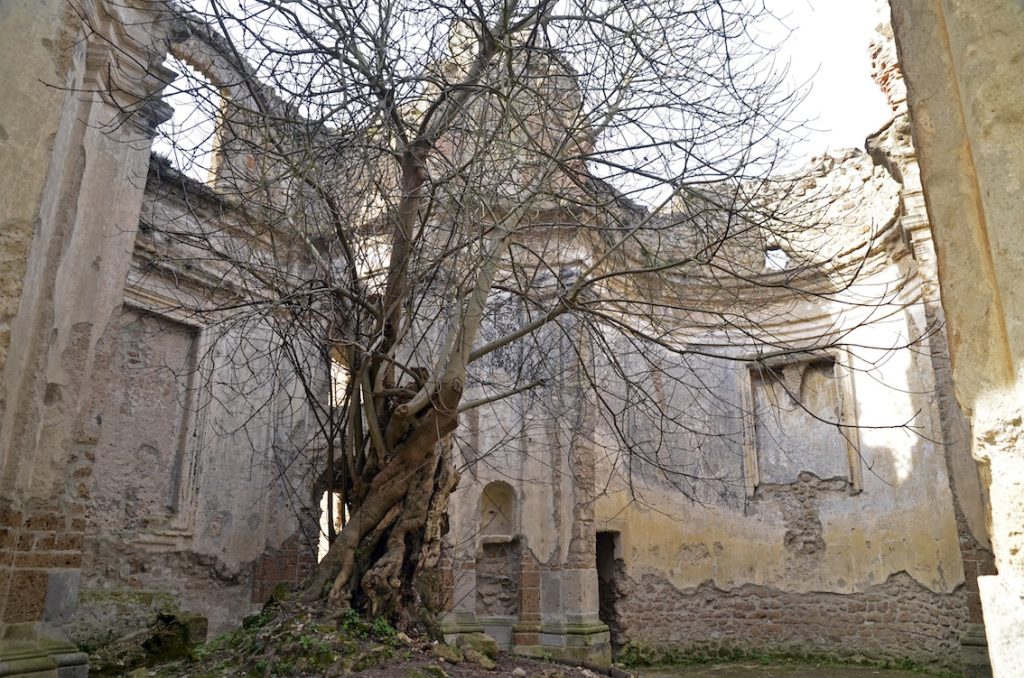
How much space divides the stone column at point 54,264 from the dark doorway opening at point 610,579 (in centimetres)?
666

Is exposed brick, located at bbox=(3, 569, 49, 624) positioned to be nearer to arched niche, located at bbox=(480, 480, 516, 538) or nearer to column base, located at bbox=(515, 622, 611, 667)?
column base, located at bbox=(515, 622, 611, 667)

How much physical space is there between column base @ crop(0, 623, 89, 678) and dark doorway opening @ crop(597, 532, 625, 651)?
6.52 m

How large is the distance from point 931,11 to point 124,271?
6.00 metres

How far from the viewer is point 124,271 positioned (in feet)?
20.5

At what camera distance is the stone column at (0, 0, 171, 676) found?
2840mm

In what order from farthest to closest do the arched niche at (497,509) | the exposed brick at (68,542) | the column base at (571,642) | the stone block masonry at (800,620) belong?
1. the arched niche at (497,509)
2. the stone block masonry at (800,620)
3. the column base at (571,642)
4. the exposed brick at (68,542)

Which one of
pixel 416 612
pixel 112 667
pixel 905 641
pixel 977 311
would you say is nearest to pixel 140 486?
pixel 112 667

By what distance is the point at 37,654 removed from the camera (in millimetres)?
4465

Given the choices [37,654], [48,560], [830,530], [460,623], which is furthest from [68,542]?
[830,530]

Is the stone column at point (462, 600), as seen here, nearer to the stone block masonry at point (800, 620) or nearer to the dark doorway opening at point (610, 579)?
the dark doorway opening at point (610, 579)

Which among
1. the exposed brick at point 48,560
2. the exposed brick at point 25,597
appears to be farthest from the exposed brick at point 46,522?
the exposed brick at point 25,597

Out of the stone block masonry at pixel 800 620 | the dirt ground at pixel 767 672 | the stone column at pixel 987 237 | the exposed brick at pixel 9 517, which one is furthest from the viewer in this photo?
the stone block masonry at pixel 800 620

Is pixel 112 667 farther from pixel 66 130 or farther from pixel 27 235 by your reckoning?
pixel 27 235

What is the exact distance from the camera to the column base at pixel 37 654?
4329 mm
